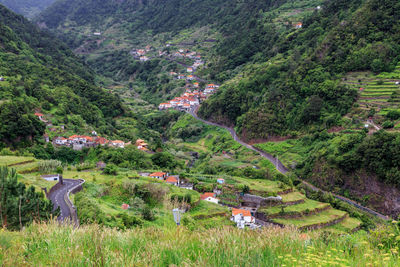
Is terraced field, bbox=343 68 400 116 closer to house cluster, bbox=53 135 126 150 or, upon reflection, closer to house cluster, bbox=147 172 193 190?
house cluster, bbox=147 172 193 190

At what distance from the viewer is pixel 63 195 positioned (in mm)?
17141

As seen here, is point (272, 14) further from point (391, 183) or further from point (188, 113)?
point (391, 183)

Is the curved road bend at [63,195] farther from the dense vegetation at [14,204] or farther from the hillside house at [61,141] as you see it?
the hillside house at [61,141]

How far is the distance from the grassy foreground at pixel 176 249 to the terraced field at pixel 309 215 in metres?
23.1

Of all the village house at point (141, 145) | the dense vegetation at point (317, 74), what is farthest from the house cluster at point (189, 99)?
the village house at point (141, 145)

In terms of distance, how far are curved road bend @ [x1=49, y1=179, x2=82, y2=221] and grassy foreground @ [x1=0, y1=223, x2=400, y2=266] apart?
1100cm

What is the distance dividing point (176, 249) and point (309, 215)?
26.7 m

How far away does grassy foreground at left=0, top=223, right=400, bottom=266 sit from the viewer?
2887 mm

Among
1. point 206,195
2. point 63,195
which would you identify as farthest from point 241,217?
point 63,195

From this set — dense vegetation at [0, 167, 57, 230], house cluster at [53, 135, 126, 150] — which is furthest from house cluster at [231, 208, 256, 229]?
house cluster at [53, 135, 126, 150]

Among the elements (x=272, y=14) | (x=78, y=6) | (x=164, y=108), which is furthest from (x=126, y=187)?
(x=78, y=6)

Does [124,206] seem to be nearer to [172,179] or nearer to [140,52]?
[172,179]

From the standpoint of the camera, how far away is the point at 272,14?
3469 inches

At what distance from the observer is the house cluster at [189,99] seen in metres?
69.3
